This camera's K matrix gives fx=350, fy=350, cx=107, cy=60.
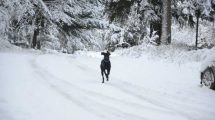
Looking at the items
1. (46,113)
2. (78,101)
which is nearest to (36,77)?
(78,101)

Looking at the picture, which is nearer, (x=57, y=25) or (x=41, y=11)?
(x=41, y=11)

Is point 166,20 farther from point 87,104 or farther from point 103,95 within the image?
point 87,104

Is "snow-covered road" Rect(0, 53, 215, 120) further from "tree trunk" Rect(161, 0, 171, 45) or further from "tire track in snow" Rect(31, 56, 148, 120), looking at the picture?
"tree trunk" Rect(161, 0, 171, 45)

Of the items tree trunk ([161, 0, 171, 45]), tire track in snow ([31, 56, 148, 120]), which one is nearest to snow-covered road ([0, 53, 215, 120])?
tire track in snow ([31, 56, 148, 120])

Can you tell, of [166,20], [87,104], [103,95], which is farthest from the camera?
[166,20]

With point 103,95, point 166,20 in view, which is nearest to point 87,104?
point 103,95

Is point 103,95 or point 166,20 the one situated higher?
point 166,20

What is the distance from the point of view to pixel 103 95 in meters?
8.80

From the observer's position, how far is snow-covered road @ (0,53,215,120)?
6.89 metres

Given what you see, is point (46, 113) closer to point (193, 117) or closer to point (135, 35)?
point (193, 117)

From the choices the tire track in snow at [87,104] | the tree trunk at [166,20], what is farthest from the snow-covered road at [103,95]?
the tree trunk at [166,20]

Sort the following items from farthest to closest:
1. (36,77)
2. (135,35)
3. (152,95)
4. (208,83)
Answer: (135,35) < (36,77) < (208,83) < (152,95)

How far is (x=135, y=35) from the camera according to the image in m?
24.8

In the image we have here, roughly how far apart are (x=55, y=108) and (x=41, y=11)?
1886cm
